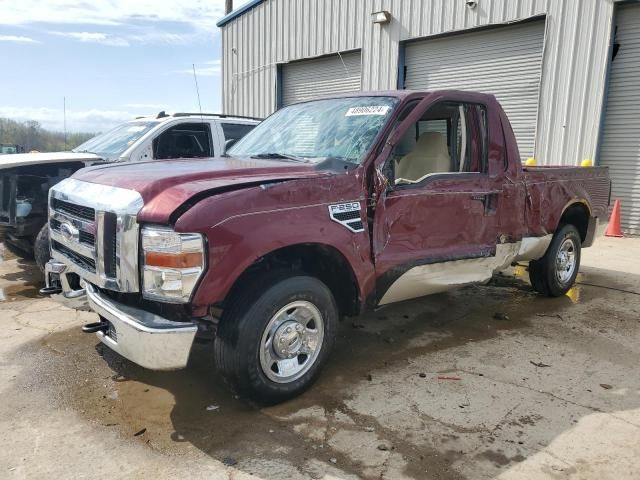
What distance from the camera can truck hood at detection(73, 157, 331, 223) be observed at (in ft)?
9.07

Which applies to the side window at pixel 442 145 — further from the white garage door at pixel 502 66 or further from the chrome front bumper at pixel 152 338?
the white garage door at pixel 502 66

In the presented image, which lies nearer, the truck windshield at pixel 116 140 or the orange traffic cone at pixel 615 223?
the truck windshield at pixel 116 140

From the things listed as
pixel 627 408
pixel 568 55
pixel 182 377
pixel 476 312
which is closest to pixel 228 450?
pixel 182 377

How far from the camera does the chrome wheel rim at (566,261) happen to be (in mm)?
5672

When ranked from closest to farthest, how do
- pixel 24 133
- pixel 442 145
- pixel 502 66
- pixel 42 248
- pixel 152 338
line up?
pixel 152 338 < pixel 442 145 < pixel 42 248 < pixel 502 66 < pixel 24 133

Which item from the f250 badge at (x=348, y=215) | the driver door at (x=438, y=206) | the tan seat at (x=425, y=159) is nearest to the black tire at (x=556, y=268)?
the driver door at (x=438, y=206)

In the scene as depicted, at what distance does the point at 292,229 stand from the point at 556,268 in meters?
3.78

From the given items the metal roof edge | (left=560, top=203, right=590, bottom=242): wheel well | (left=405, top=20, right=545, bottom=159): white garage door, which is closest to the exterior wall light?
(left=405, top=20, right=545, bottom=159): white garage door

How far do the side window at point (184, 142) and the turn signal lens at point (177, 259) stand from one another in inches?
163

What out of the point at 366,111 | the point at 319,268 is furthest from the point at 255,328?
the point at 366,111

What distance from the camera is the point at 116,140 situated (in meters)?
6.86

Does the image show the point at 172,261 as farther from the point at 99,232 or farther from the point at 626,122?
the point at 626,122

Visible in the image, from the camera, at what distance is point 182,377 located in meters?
3.66

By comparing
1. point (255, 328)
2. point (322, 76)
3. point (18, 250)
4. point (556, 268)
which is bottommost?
point (18, 250)
